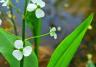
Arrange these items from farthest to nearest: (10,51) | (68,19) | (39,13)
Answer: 1. (68,19)
2. (10,51)
3. (39,13)

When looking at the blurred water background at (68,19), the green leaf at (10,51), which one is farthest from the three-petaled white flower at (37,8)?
the blurred water background at (68,19)

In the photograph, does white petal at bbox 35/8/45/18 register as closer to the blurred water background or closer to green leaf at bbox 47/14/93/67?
green leaf at bbox 47/14/93/67

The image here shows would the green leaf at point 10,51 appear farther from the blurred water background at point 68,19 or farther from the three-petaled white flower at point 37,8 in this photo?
the blurred water background at point 68,19

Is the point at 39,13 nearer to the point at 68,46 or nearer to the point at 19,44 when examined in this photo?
the point at 19,44

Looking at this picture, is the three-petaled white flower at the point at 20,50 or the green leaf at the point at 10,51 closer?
the three-petaled white flower at the point at 20,50

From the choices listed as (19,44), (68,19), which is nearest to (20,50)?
(19,44)

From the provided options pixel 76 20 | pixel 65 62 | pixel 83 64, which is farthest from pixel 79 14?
pixel 65 62

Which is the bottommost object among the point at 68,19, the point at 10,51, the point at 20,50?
the point at 68,19
